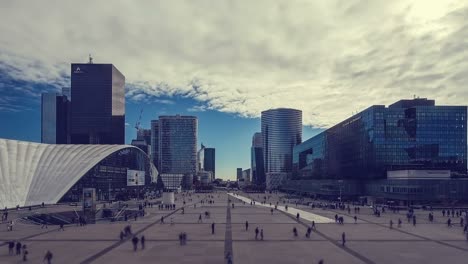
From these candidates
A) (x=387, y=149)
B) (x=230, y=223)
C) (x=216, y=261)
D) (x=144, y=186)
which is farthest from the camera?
(x=144, y=186)

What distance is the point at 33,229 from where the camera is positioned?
47.6 metres

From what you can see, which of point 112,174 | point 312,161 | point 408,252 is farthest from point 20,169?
point 312,161

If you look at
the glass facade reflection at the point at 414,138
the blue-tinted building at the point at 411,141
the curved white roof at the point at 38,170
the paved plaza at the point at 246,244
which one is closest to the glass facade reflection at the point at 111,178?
the curved white roof at the point at 38,170

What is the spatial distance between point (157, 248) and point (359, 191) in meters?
94.5

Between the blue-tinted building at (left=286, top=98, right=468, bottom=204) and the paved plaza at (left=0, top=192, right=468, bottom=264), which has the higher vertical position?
the blue-tinted building at (left=286, top=98, right=468, bottom=204)

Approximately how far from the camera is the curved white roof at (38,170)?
83.2m

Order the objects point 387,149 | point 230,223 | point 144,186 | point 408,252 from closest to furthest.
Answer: point 408,252
point 230,223
point 387,149
point 144,186

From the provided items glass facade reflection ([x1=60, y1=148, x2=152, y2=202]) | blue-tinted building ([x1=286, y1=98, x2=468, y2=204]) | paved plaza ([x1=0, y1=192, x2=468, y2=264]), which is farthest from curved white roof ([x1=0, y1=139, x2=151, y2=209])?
blue-tinted building ([x1=286, y1=98, x2=468, y2=204])

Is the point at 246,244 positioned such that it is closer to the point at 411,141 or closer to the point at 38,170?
the point at 38,170

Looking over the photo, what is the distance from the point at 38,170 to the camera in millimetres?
93438

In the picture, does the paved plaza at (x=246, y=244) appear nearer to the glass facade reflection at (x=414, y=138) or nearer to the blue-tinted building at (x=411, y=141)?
the blue-tinted building at (x=411, y=141)

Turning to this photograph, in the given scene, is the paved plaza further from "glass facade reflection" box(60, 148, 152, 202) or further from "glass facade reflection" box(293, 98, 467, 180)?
"glass facade reflection" box(293, 98, 467, 180)

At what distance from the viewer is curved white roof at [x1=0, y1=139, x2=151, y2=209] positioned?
83250 mm

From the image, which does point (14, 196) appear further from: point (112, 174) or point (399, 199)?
point (399, 199)
